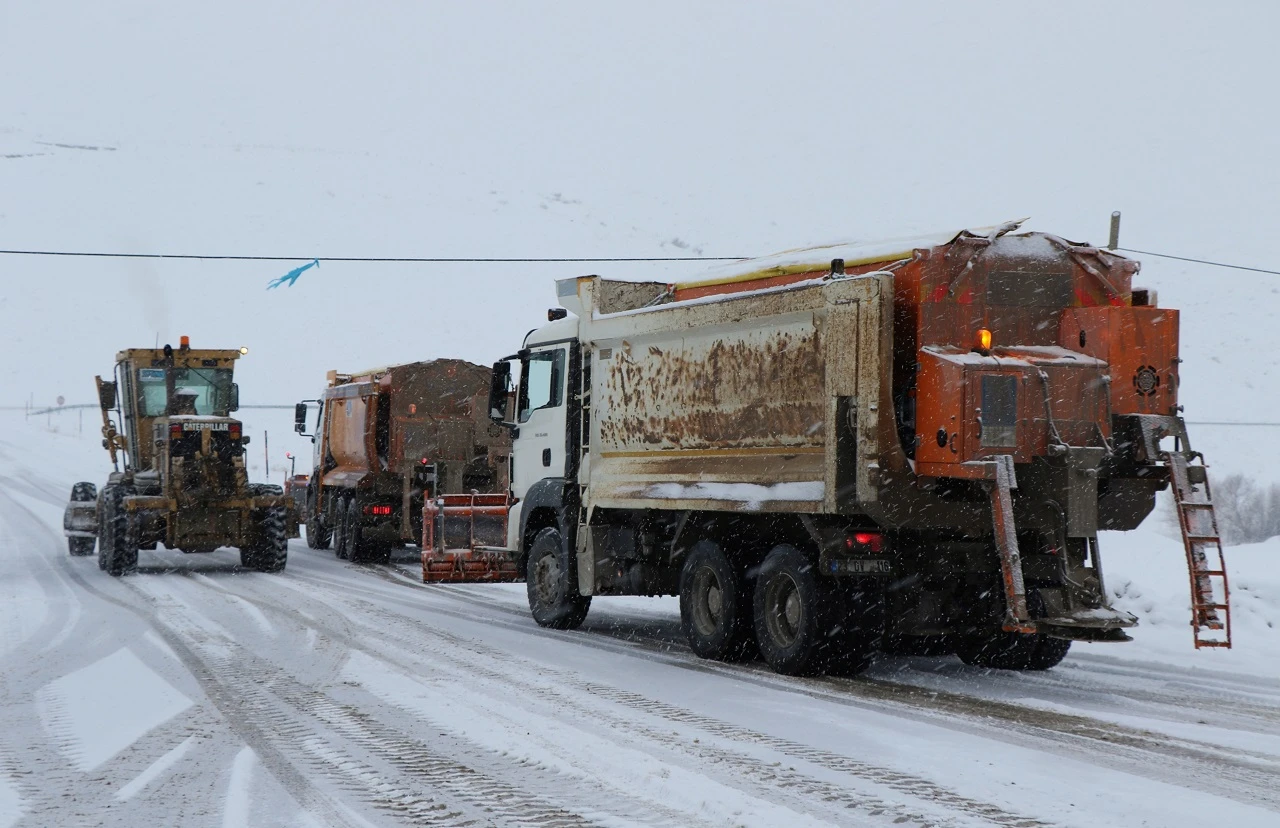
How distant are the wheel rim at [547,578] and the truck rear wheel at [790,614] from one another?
2997 mm

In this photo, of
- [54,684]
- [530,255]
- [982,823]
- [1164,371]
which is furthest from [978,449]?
[530,255]

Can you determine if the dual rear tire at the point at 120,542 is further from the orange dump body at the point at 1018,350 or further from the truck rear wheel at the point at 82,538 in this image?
the orange dump body at the point at 1018,350

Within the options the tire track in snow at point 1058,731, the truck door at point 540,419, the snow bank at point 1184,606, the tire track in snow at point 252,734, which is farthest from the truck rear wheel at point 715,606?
the tire track in snow at point 252,734

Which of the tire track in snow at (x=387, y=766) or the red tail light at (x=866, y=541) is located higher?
the red tail light at (x=866, y=541)

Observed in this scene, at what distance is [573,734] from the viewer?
7895mm

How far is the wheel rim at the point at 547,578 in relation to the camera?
43.4 ft

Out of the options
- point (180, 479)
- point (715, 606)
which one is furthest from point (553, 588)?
point (180, 479)

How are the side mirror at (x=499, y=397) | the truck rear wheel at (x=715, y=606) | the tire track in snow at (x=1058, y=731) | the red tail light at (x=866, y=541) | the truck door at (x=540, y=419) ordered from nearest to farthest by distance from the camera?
1. the tire track in snow at (x=1058, y=731)
2. the red tail light at (x=866, y=541)
3. the truck rear wheel at (x=715, y=606)
4. the truck door at (x=540, y=419)
5. the side mirror at (x=499, y=397)

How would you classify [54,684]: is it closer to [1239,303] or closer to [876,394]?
[876,394]

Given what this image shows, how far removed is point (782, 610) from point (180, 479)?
451 inches

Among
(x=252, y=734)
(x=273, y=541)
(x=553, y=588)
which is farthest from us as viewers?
(x=273, y=541)

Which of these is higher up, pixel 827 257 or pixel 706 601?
pixel 827 257

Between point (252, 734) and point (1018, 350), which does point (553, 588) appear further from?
point (252, 734)

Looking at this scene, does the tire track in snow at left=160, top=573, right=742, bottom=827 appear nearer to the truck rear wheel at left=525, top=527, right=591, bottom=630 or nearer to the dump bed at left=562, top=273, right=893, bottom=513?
the dump bed at left=562, top=273, right=893, bottom=513
